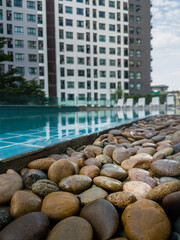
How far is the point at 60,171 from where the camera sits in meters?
1.86

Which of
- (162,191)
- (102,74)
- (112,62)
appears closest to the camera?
(162,191)

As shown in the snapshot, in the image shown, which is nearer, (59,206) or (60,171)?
(59,206)

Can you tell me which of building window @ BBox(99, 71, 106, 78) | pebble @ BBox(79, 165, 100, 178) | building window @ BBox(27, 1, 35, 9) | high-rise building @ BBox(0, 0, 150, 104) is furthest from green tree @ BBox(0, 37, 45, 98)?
building window @ BBox(99, 71, 106, 78)

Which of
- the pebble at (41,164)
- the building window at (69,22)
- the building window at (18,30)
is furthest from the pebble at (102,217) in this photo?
the building window at (69,22)

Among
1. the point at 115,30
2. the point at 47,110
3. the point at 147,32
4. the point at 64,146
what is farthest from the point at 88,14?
the point at 64,146

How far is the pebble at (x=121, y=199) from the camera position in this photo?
57.0 inches

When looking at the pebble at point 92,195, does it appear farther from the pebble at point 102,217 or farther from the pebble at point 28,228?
the pebble at point 28,228

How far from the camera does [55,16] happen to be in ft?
123

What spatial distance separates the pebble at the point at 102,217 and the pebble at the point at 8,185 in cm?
57

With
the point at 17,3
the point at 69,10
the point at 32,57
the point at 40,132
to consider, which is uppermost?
the point at 69,10

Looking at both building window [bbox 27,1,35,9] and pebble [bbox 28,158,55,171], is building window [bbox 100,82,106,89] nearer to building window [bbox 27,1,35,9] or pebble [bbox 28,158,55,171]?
building window [bbox 27,1,35,9]

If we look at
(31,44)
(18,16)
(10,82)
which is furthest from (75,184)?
(18,16)

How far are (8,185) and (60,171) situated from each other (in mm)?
461

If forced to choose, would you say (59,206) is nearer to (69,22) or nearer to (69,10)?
(69,22)
